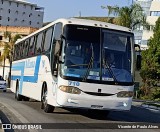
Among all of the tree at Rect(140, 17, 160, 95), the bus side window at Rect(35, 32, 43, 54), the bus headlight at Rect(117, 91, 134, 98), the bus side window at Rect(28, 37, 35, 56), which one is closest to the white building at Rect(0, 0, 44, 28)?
the tree at Rect(140, 17, 160, 95)

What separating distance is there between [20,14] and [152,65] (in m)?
93.4

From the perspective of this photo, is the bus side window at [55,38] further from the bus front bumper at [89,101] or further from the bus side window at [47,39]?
the bus front bumper at [89,101]

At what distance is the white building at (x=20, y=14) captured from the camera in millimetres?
132500

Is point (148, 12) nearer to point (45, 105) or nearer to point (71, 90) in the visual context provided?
point (45, 105)

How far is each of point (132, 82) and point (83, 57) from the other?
6.20 feet

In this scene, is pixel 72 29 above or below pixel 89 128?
above

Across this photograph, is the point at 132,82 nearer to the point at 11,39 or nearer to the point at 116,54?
the point at 116,54

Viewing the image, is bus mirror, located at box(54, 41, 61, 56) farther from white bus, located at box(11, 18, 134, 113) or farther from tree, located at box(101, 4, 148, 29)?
tree, located at box(101, 4, 148, 29)

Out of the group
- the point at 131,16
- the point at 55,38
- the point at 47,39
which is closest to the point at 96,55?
the point at 55,38

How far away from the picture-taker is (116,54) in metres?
15.0

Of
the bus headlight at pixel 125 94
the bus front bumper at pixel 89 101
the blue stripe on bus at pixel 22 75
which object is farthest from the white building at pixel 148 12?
the bus front bumper at pixel 89 101

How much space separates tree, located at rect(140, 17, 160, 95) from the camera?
161ft

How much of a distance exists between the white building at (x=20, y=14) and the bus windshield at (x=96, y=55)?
385ft

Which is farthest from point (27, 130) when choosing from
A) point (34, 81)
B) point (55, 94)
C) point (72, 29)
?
point (34, 81)
